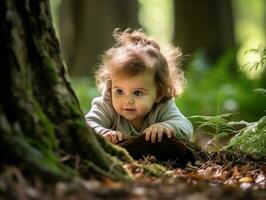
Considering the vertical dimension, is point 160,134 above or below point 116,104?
below

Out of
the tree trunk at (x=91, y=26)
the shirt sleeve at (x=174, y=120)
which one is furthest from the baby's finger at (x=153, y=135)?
the tree trunk at (x=91, y=26)

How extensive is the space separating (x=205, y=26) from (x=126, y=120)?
1009 cm

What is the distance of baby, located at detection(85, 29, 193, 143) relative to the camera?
5016 mm

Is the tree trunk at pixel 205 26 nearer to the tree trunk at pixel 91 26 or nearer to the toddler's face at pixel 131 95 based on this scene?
the tree trunk at pixel 91 26

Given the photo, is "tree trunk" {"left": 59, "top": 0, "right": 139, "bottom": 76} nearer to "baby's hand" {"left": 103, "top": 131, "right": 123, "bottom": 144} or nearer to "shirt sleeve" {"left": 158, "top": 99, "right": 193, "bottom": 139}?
"shirt sleeve" {"left": 158, "top": 99, "right": 193, "bottom": 139}

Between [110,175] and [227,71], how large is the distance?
10.5 metres

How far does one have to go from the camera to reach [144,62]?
5098mm

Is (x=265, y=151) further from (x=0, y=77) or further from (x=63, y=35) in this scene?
(x=63, y=35)

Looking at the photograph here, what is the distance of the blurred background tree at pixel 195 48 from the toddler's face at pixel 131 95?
284 cm

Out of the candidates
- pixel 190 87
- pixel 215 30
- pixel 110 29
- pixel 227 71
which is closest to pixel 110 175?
pixel 190 87

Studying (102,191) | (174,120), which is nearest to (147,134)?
(174,120)

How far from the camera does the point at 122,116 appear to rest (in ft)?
17.1

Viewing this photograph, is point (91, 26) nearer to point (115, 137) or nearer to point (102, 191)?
point (115, 137)

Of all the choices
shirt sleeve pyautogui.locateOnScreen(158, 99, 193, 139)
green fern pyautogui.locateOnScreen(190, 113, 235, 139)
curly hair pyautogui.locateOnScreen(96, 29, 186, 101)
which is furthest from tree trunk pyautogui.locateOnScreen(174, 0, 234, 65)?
green fern pyautogui.locateOnScreen(190, 113, 235, 139)
